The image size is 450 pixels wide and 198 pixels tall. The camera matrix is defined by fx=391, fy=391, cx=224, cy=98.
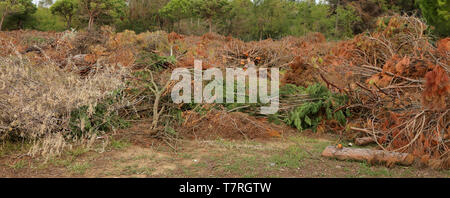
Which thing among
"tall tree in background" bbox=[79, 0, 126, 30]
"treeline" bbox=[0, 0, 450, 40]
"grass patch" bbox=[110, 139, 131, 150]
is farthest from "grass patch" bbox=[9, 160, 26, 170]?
"tall tree in background" bbox=[79, 0, 126, 30]

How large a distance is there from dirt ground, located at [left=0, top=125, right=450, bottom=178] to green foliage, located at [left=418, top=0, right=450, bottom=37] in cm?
1505

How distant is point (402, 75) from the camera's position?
5.62m

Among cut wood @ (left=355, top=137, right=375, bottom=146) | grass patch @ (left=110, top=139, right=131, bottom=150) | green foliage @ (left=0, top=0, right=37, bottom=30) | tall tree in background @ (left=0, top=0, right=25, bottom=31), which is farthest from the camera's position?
green foliage @ (left=0, top=0, right=37, bottom=30)

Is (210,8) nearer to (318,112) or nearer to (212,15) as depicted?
(212,15)

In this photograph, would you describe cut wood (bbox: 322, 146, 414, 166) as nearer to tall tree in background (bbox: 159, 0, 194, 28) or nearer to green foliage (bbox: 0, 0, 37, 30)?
tall tree in background (bbox: 159, 0, 194, 28)

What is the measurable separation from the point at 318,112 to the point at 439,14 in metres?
14.2

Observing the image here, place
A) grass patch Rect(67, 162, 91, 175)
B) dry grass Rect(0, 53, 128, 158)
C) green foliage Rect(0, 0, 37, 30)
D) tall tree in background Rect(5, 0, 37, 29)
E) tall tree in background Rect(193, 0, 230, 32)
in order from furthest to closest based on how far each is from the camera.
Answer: tall tree in background Rect(193, 0, 230, 32)
tall tree in background Rect(5, 0, 37, 29)
green foliage Rect(0, 0, 37, 30)
dry grass Rect(0, 53, 128, 158)
grass patch Rect(67, 162, 91, 175)

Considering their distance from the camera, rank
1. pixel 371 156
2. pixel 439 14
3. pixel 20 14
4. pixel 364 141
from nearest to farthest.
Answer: pixel 371 156, pixel 364 141, pixel 439 14, pixel 20 14

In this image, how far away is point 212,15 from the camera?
97.5 feet

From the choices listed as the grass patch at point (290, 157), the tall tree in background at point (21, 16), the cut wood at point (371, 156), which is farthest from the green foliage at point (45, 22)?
the cut wood at point (371, 156)

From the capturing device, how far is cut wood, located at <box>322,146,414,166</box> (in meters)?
4.55

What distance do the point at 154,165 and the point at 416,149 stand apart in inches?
123

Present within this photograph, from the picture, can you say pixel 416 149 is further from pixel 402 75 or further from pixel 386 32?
pixel 386 32

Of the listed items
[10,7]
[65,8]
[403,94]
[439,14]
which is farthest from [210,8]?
[403,94]
